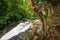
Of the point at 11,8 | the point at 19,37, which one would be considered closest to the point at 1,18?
the point at 11,8

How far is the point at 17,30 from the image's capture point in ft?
8.59

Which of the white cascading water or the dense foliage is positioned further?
the dense foliage

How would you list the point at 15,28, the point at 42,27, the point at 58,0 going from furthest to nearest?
1. the point at 58,0
2. the point at 15,28
3. the point at 42,27

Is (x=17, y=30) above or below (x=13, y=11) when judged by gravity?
below

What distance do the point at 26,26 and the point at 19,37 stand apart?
0.24 meters

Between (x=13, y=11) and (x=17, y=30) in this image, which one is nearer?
(x=17, y=30)

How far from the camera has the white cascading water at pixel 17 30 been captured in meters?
2.54

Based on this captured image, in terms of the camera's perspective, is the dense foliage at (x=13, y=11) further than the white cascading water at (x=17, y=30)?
Yes

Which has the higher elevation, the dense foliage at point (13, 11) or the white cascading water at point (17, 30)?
the dense foliage at point (13, 11)

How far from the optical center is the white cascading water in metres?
2.54

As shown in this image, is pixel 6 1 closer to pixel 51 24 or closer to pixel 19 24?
pixel 19 24

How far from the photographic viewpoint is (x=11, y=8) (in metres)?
3.23

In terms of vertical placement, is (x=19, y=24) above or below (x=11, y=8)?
below

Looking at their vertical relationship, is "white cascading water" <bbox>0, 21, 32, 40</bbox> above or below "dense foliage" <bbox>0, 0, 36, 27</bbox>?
below
